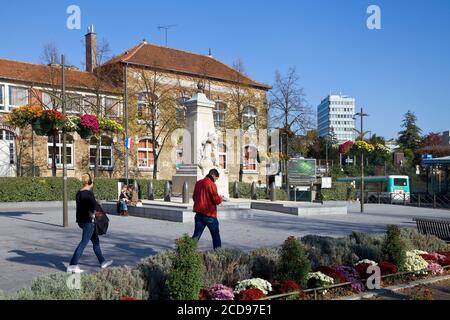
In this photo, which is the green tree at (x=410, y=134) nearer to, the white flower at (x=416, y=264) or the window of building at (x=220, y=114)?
the window of building at (x=220, y=114)

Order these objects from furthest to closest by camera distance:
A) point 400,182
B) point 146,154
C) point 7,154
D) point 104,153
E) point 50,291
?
point 400,182 < point 146,154 < point 104,153 < point 7,154 < point 50,291

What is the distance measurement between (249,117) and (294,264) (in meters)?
36.5

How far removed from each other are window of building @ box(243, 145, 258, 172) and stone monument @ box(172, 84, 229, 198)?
2466cm

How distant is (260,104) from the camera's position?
4403 cm

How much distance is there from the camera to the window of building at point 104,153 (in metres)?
38.6

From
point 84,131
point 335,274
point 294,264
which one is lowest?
point 335,274

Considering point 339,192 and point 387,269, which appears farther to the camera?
point 339,192

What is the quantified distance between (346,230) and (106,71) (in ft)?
93.3

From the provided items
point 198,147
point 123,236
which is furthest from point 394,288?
point 198,147

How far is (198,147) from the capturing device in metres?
21.2

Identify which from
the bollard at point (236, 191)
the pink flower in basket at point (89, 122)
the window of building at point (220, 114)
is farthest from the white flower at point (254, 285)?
the window of building at point (220, 114)

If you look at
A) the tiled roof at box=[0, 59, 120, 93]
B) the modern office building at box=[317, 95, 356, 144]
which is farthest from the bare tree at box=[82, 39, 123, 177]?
the modern office building at box=[317, 95, 356, 144]

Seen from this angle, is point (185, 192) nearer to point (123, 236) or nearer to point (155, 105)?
point (123, 236)

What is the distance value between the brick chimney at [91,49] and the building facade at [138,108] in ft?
0.29
